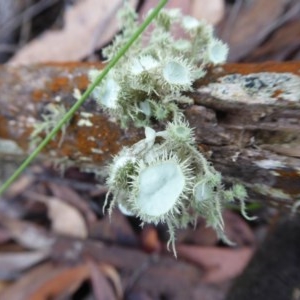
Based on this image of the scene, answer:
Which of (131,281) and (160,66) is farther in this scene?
(131,281)

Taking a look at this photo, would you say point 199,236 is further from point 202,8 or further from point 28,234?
point 202,8

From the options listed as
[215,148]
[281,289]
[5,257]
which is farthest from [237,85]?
[5,257]

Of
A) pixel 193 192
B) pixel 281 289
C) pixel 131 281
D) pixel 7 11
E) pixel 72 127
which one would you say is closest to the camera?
pixel 193 192

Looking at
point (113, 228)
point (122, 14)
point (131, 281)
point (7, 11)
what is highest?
point (7, 11)

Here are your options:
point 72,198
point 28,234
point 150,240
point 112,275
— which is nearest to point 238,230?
point 150,240

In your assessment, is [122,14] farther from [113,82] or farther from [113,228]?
[113,228]

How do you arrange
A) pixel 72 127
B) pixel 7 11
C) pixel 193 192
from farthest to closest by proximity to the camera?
1. pixel 7 11
2. pixel 72 127
3. pixel 193 192
